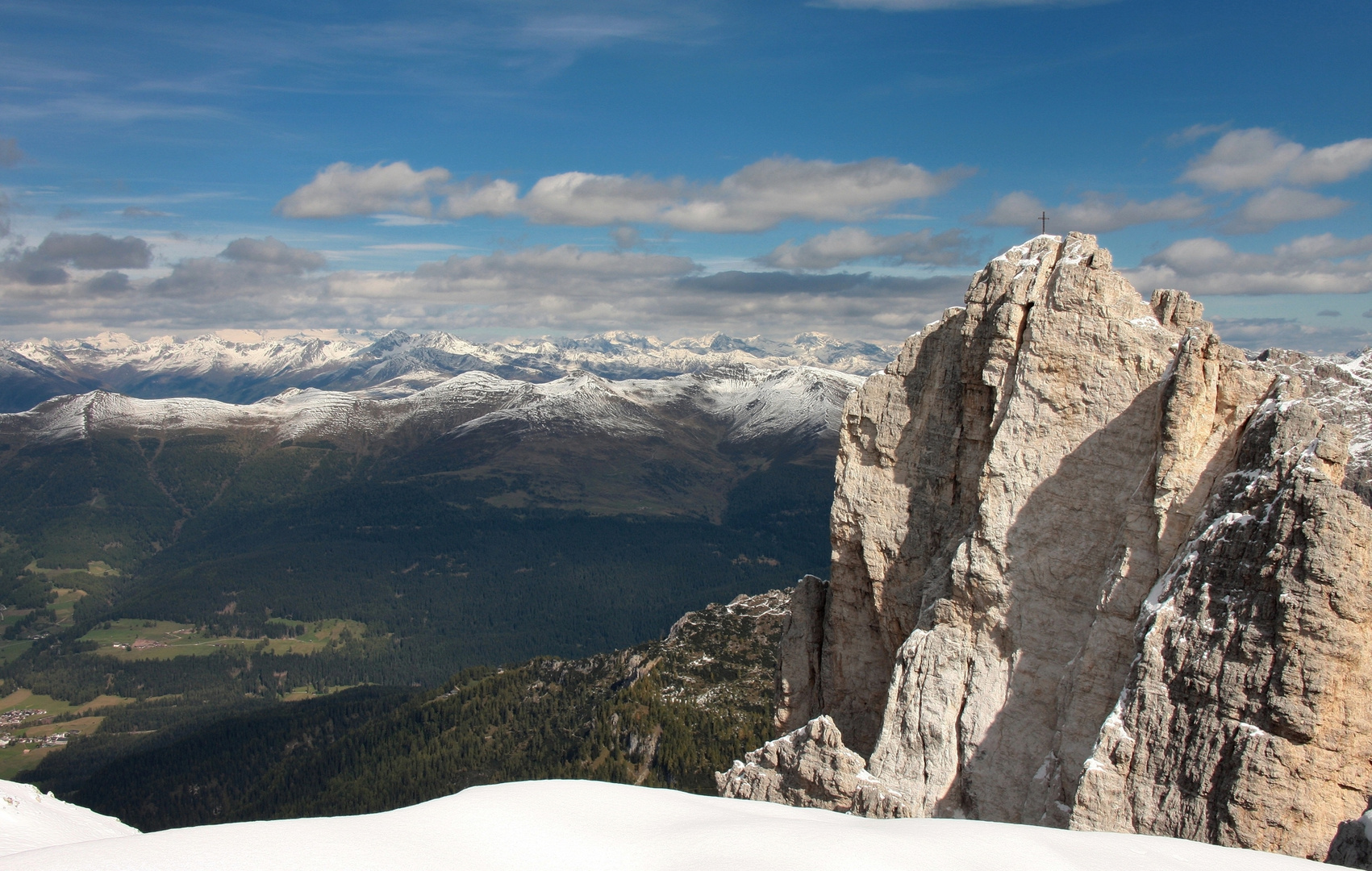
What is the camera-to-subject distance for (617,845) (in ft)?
69.5

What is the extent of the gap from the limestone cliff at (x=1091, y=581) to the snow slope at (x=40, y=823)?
2060 centimetres

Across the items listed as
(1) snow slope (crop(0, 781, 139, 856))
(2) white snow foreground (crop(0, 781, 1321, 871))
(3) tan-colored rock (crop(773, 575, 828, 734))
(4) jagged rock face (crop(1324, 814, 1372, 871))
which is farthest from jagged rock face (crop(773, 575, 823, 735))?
(1) snow slope (crop(0, 781, 139, 856))

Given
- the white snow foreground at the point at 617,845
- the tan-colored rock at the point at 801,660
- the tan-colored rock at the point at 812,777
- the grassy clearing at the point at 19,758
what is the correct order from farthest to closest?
the grassy clearing at the point at 19,758 → the tan-colored rock at the point at 801,660 → the tan-colored rock at the point at 812,777 → the white snow foreground at the point at 617,845

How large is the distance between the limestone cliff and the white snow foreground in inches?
96.0

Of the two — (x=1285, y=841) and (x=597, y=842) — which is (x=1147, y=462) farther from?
(x=597, y=842)

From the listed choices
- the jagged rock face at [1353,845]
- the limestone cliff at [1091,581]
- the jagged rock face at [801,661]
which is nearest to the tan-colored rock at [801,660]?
the jagged rock face at [801,661]

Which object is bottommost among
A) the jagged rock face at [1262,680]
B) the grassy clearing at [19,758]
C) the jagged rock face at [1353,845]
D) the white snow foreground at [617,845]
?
the grassy clearing at [19,758]

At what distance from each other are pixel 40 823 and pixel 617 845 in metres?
16.4

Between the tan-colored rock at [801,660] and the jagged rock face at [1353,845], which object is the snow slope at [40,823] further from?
the jagged rock face at [1353,845]

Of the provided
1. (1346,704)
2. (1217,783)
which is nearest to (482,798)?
(1217,783)

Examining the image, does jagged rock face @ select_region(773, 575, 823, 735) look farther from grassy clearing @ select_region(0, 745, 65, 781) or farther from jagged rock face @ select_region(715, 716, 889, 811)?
grassy clearing @ select_region(0, 745, 65, 781)

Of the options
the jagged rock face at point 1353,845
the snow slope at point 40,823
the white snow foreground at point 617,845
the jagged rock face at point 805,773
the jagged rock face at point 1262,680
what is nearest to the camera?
the jagged rock face at point 1353,845

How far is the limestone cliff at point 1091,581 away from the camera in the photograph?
744 inches

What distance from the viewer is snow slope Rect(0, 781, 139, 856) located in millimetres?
21359
